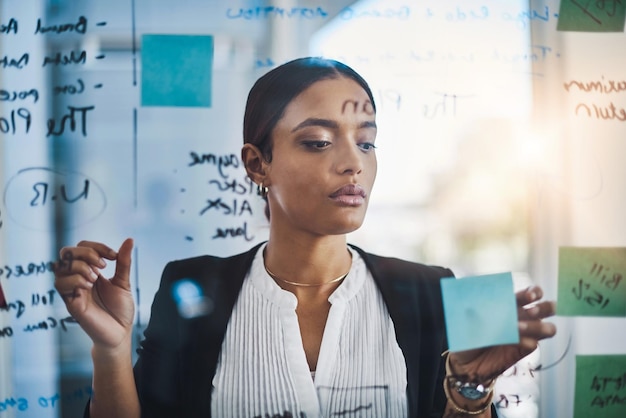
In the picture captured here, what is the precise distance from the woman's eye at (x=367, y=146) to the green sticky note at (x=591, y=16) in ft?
1.55

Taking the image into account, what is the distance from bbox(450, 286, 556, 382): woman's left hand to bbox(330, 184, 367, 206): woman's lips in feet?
1.20

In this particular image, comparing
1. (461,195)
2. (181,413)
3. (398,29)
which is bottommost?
(181,413)

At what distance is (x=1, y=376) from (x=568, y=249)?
1165mm

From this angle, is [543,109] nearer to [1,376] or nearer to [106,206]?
[106,206]

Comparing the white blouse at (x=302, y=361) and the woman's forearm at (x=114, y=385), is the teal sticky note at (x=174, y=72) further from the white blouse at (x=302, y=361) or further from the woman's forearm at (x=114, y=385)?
the woman's forearm at (x=114, y=385)

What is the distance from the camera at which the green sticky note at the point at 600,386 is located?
51.9 inches

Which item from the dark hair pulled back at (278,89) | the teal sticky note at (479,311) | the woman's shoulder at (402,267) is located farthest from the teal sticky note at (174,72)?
the teal sticky note at (479,311)

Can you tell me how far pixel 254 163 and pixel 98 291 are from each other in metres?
0.39

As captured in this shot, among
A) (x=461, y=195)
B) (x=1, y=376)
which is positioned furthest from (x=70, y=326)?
(x=461, y=195)

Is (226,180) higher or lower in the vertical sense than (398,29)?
lower

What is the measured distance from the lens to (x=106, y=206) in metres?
1.22

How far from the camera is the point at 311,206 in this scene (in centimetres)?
121

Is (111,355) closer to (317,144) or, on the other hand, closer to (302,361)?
(302,361)

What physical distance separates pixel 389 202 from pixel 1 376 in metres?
0.83
